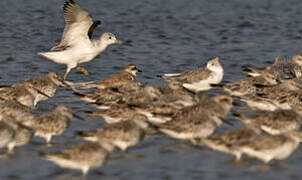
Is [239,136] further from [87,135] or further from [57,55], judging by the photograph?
[57,55]

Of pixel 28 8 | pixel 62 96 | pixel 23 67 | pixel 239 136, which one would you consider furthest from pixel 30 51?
pixel 239 136

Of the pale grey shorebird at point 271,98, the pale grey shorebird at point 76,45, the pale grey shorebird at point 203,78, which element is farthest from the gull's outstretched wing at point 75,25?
the pale grey shorebird at point 271,98

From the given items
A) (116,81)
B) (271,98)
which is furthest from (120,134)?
(116,81)

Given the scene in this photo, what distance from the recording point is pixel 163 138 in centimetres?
1428

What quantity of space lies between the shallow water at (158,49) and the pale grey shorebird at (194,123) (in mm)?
351

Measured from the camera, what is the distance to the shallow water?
12.2 metres

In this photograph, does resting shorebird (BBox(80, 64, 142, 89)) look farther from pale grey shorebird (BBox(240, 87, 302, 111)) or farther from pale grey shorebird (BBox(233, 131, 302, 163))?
pale grey shorebird (BBox(233, 131, 302, 163))

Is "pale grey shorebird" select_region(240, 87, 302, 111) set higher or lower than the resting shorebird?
higher

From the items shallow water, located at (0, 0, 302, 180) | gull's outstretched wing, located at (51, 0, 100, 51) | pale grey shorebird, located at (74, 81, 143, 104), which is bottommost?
shallow water, located at (0, 0, 302, 180)

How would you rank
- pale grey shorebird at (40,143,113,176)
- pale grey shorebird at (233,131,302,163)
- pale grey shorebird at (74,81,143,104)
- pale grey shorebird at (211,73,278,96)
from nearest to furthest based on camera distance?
pale grey shorebird at (40,143,113,176)
pale grey shorebird at (233,131,302,163)
pale grey shorebird at (74,81,143,104)
pale grey shorebird at (211,73,278,96)

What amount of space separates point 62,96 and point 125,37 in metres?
10.3

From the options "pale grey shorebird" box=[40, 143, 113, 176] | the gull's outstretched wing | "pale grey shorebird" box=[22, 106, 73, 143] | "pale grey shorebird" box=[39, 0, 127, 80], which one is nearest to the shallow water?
"pale grey shorebird" box=[22, 106, 73, 143]

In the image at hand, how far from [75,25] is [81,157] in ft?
30.4

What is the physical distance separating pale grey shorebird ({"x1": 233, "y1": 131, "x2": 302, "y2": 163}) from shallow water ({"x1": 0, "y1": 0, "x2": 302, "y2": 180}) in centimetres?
28
